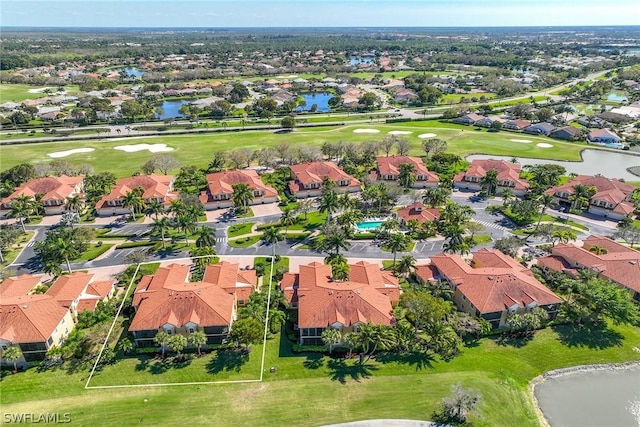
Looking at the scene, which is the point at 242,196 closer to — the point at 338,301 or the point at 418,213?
the point at 418,213

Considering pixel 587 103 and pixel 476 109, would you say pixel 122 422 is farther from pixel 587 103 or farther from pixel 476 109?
pixel 587 103

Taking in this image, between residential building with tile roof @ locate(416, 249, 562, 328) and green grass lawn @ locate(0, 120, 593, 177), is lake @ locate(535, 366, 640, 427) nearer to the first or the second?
residential building with tile roof @ locate(416, 249, 562, 328)

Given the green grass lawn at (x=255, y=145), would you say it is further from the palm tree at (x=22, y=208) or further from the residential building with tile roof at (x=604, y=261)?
the residential building with tile roof at (x=604, y=261)


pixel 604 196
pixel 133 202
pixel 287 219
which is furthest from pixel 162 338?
pixel 604 196

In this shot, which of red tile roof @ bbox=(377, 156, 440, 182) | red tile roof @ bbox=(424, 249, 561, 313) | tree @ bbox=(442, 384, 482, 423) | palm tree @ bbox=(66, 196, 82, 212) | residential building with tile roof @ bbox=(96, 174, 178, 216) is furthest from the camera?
red tile roof @ bbox=(377, 156, 440, 182)

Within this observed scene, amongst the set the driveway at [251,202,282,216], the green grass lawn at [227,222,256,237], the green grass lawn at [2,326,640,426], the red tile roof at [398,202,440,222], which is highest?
the red tile roof at [398,202,440,222]

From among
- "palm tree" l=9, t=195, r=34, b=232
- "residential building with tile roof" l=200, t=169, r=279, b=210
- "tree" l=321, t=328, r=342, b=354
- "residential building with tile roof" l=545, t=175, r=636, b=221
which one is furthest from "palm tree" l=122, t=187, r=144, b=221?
"residential building with tile roof" l=545, t=175, r=636, b=221

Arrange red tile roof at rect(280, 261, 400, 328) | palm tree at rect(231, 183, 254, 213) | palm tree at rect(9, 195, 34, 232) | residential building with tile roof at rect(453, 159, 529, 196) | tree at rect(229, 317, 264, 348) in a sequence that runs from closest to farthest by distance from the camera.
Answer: tree at rect(229, 317, 264, 348), red tile roof at rect(280, 261, 400, 328), palm tree at rect(9, 195, 34, 232), palm tree at rect(231, 183, 254, 213), residential building with tile roof at rect(453, 159, 529, 196)
